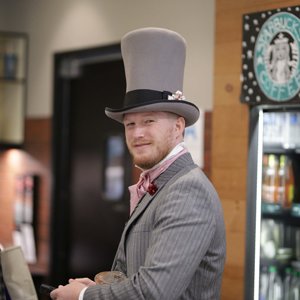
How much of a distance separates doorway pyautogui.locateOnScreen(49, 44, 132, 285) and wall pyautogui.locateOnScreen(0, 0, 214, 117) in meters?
0.13

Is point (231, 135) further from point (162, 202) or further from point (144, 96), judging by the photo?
point (162, 202)

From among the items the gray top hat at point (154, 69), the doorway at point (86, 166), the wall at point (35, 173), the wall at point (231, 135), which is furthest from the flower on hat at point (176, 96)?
the wall at point (35, 173)

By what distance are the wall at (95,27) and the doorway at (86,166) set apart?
0.13 meters

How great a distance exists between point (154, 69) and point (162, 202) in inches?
19.0

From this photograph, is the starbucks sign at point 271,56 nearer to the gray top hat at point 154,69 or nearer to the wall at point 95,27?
the wall at point 95,27

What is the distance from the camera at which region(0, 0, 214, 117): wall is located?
3.92m

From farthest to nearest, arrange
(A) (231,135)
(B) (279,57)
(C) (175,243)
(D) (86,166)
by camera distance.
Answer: (D) (86,166)
(A) (231,135)
(B) (279,57)
(C) (175,243)

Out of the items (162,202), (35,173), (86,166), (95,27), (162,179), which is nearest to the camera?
(162,202)

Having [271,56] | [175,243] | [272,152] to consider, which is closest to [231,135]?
[272,152]

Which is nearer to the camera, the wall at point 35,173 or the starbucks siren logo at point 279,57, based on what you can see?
the starbucks siren logo at point 279,57

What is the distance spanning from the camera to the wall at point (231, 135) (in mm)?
3346

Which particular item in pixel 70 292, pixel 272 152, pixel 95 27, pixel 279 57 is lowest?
pixel 70 292

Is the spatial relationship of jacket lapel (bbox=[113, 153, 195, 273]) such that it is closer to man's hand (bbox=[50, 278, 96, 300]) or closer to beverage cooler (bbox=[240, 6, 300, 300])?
man's hand (bbox=[50, 278, 96, 300])

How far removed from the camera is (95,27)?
184 inches
